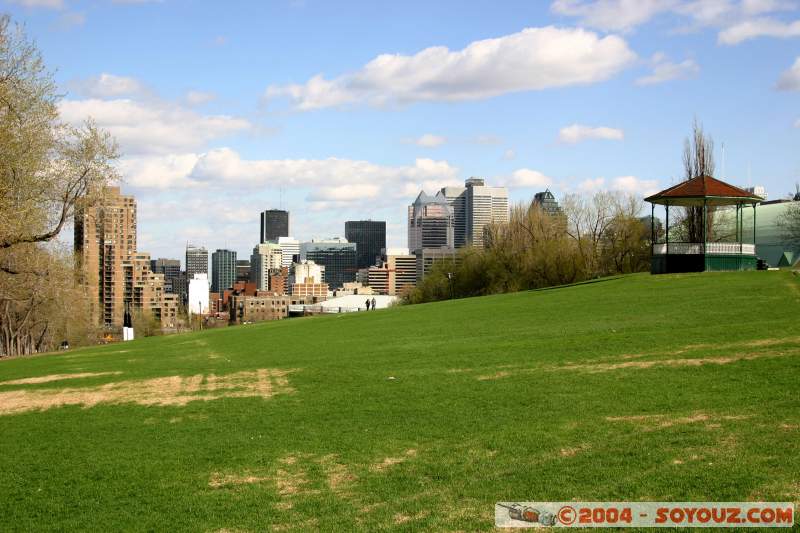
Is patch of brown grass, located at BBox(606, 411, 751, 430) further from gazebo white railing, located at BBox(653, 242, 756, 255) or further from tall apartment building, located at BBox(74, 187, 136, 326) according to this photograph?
tall apartment building, located at BBox(74, 187, 136, 326)

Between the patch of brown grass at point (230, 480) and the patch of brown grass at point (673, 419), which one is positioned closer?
the patch of brown grass at point (230, 480)

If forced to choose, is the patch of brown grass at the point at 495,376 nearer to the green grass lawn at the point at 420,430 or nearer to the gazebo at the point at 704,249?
the green grass lawn at the point at 420,430

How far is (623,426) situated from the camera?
11984 millimetres

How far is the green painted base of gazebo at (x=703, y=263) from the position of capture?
4188cm

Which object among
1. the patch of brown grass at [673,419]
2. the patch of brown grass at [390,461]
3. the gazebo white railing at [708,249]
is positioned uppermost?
the gazebo white railing at [708,249]

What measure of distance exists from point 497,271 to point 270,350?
4884cm

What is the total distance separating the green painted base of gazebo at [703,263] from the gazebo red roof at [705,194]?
3142mm

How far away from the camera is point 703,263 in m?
41.8

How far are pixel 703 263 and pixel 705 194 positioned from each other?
3729 millimetres

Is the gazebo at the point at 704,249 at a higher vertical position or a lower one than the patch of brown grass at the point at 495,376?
higher

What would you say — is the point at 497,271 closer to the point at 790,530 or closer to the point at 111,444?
the point at 111,444

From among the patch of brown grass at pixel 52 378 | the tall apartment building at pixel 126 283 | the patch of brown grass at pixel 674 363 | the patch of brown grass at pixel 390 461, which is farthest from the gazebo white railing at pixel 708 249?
the tall apartment building at pixel 126 283

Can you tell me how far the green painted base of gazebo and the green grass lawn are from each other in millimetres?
16438

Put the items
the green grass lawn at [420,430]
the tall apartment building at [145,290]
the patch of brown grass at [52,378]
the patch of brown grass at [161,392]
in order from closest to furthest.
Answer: the green grass lawn at [420,430], the patch of brown grass at [161,392], the patch of brown grass at [52,378], the tall apartment building at [145,290]
